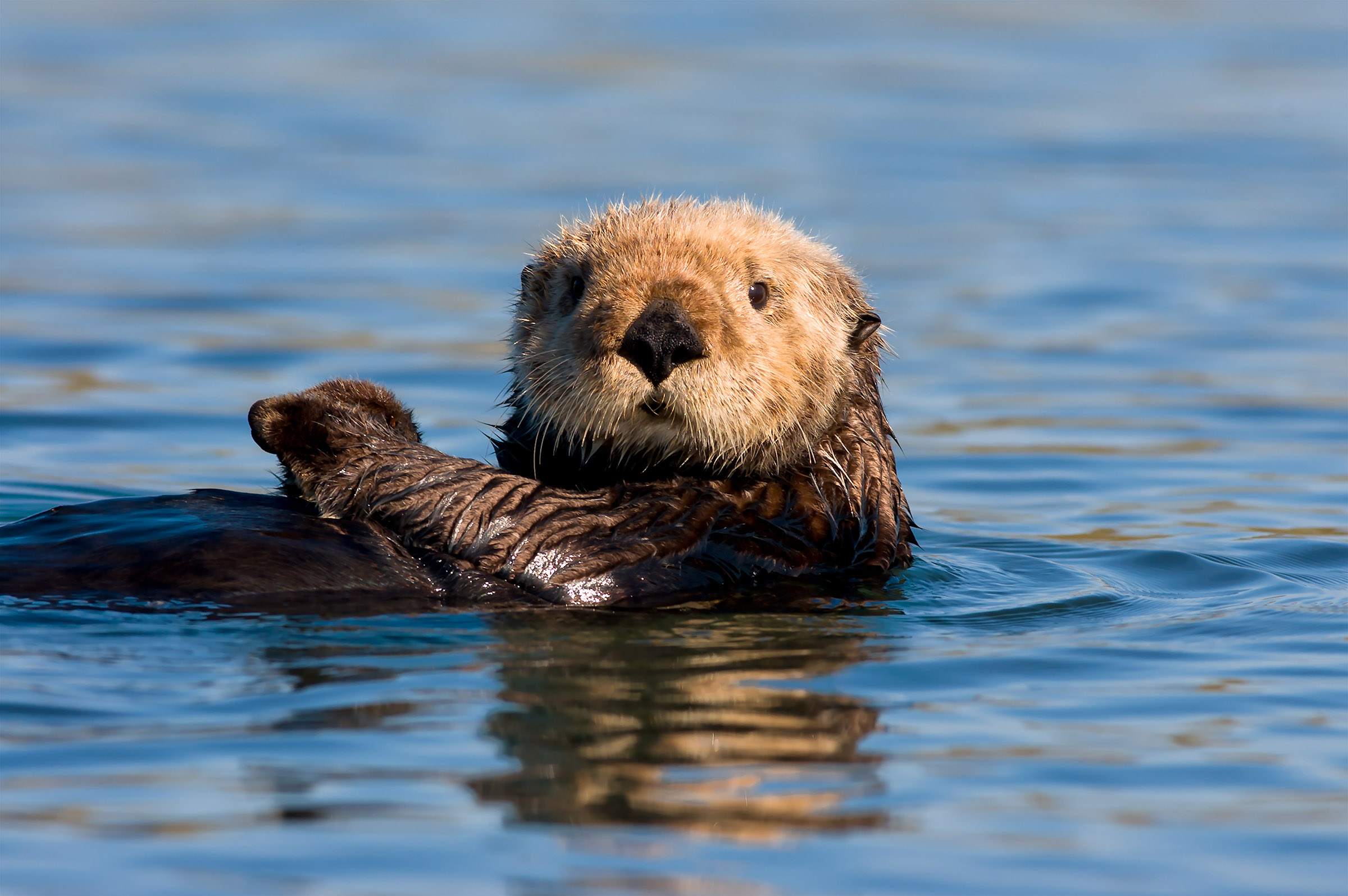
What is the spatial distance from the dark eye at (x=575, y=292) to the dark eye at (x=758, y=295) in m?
0.49

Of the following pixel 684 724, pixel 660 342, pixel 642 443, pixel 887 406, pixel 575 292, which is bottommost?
pixel 684 724

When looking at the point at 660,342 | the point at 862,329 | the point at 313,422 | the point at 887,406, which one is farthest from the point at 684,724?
the point at 887,406

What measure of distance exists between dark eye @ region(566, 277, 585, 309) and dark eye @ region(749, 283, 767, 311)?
0.49 metres

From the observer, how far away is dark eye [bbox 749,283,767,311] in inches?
205

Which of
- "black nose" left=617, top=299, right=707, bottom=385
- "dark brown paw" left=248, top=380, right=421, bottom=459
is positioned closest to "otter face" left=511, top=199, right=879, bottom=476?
"black nose" left=617, top=299, right=707, bottom=385

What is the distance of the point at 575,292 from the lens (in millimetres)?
5211

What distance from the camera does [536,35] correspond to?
73.2 feet

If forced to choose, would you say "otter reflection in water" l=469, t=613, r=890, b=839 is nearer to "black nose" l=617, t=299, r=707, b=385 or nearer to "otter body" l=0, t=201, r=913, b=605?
"otter body" l=0, t=201, r=913, b=605

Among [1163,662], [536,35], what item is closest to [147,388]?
[1163,662]

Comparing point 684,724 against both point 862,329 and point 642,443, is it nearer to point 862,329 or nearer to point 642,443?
point 642,443

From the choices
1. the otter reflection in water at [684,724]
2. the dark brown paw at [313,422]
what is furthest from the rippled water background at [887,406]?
the dark brown paw at [313,422]

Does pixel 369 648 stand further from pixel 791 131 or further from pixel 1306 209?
pixel 791 131

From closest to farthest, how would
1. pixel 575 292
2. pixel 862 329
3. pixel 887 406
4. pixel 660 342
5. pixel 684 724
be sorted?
pixel 684 724 → pixel 660 342 → pixel 575 292 → pixel 862 329 → pixel 887 406

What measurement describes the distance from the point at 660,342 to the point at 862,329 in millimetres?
Answer: 1074
